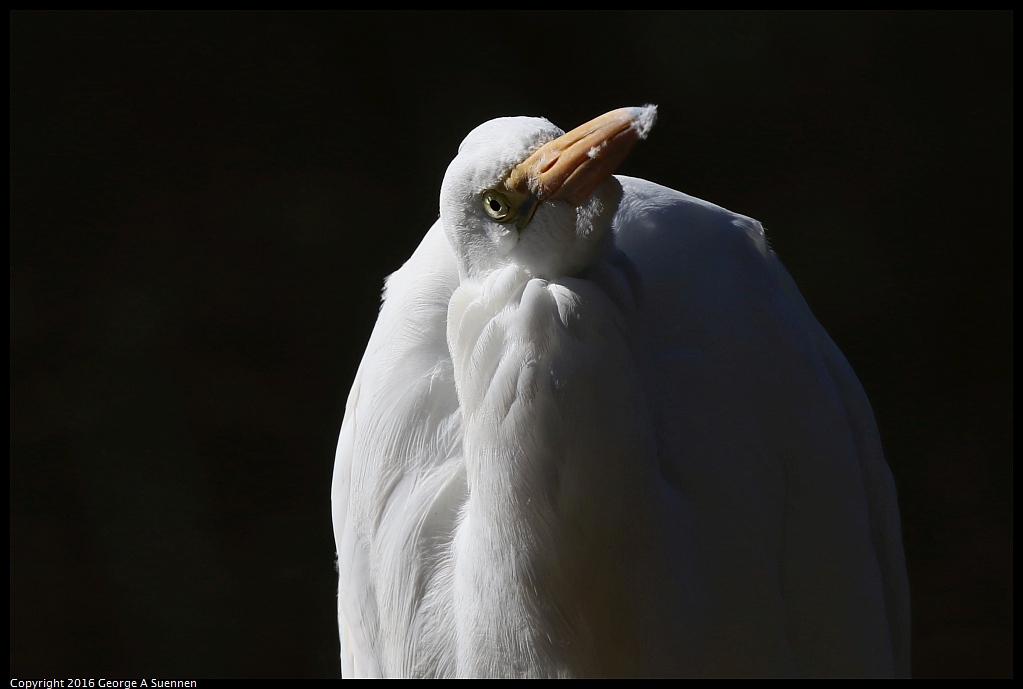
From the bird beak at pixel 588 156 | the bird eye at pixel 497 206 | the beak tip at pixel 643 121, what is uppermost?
the beak tip at pixel 643 121

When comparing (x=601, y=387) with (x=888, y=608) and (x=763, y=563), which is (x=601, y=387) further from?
(x=888, y=608)

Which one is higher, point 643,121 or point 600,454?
point 643,121

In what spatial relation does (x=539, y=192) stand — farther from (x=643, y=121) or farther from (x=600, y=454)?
(x=600, y=454)

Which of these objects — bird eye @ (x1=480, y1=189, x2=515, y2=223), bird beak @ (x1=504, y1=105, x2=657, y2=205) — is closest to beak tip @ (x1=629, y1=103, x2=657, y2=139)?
bird beak @ (x1=504, y1=105, x2=657, y2=205)

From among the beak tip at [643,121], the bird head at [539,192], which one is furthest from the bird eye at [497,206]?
the beak tip at [643,121]

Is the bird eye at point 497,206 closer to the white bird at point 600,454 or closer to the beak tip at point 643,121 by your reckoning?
the white bird at point 600,454

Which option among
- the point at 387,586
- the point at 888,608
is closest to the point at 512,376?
the point at 387,586

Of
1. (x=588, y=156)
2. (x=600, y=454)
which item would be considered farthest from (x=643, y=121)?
(x=600, y=454)
